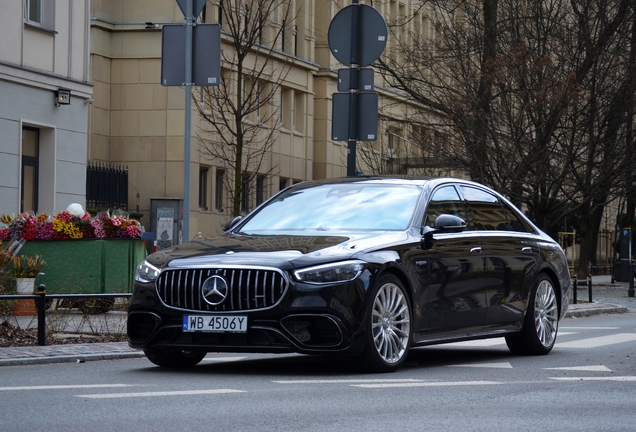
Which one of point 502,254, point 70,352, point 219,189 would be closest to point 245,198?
point 219,189

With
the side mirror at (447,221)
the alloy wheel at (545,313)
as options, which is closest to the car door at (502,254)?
the alloy wheel at (545,313)

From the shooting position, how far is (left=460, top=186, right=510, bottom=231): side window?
12.0m

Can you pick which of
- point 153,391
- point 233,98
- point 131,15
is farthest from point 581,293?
point 153,391

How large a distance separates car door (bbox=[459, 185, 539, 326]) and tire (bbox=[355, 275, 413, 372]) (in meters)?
1.55

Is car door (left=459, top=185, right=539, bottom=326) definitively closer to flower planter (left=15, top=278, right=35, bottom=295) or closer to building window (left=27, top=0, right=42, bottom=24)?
flower planter (left=15, top=278, right=35, bottom=295)

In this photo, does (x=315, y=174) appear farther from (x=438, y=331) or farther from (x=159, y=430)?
(x=159, y=430)

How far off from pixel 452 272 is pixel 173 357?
2.39 m

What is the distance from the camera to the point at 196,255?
10.0 metres

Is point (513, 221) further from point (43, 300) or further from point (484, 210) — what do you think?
point (43, 300)

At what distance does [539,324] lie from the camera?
12617mm

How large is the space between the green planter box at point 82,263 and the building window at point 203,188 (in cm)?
2717

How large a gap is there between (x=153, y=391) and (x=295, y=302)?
4.71ft

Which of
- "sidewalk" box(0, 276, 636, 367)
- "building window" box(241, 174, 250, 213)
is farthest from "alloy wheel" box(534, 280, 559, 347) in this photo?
"building window" box(241, 174, 250, 213)

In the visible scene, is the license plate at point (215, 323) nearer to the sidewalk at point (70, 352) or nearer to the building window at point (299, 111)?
the sidewalk at point (70, 352)
